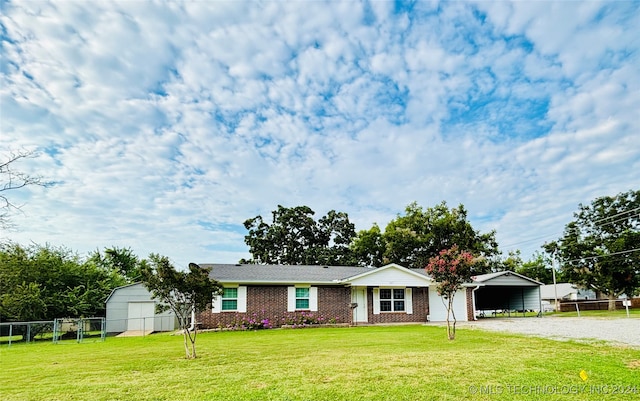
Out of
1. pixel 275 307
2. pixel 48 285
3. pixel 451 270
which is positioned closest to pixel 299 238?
pixel 275 307

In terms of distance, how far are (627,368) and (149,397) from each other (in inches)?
343

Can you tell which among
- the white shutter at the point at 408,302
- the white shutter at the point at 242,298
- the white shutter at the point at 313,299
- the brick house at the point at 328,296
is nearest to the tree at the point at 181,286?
the brick house at the point at 328,296

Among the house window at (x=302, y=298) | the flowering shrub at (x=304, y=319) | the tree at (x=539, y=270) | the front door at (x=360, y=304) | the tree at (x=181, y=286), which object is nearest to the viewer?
the tree at (x=181, y=286)

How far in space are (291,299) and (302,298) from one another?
2.19 ft

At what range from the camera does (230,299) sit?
2211cm

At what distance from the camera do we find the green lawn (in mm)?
6754

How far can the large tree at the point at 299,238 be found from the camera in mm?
43750

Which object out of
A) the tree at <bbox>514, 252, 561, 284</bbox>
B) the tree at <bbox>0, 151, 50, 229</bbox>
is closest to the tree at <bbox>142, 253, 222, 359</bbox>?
the tree at <bbox>0, 151, 50, 229</bbox>

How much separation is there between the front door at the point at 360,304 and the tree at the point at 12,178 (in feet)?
54.0

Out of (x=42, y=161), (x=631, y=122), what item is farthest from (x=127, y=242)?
(x=631, y=122)

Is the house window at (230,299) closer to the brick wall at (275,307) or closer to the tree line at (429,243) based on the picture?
the brick wall at (275,307)

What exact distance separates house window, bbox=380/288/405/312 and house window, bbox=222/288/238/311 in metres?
8.26

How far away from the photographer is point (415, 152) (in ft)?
70.3

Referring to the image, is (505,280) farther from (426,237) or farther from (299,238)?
(299,238)
